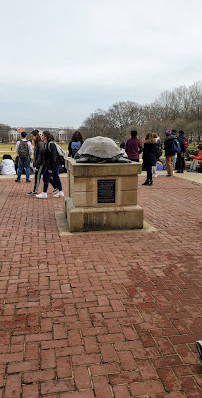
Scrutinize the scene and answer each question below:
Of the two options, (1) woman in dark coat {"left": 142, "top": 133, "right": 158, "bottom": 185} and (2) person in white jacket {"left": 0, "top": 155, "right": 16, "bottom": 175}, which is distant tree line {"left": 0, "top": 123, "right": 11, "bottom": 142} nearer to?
(2) person in white jacket {"left": 0, "top": 155, "right": 16, "bottom": 175}

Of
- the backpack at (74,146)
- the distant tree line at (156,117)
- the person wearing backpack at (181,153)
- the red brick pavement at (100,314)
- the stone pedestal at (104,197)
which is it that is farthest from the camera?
the distant tree line at (156,117)

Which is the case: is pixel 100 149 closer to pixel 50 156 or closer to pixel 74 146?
pixel 50 156

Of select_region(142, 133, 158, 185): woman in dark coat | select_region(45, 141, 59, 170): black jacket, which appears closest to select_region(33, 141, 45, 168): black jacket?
select_region(45, 141, 59, 170): black jacket

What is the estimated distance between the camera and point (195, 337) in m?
2.92

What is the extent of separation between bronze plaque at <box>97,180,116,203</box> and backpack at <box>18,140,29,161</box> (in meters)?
5.69

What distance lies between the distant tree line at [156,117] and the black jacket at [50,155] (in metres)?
45.4

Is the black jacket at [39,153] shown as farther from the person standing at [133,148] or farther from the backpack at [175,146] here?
the backpack at [175,146]

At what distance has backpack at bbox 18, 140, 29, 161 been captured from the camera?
10852 millimetres

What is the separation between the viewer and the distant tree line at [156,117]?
53.4m

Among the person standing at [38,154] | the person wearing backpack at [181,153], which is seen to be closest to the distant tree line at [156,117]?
the person wearing backpack at [181,153]

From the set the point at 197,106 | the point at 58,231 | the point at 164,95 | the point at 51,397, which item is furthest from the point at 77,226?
the point at 164,95

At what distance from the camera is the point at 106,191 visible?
5980 mm

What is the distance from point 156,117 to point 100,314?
6442 centimetres

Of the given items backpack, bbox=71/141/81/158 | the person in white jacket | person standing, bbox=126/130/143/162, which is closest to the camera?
person standing, bbox=126/130/143/162
